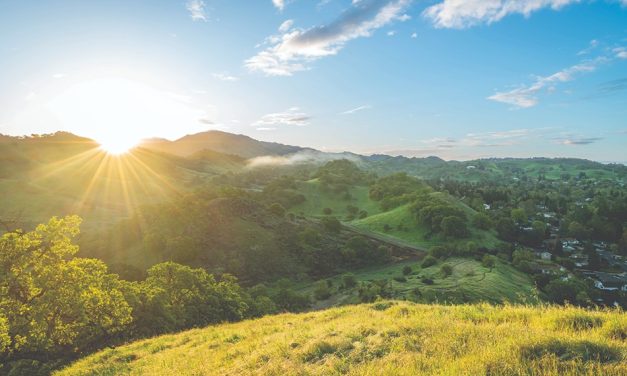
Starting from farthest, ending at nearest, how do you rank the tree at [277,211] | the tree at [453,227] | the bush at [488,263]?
the tree at [277,211] < the tree at [453,227] < the bush at [488,263]

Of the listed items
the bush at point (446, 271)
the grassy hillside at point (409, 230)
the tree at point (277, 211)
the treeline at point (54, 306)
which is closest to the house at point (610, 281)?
the grassy hillside at point (409, 230)

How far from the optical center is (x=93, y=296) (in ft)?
82.4

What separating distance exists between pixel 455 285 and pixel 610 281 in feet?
237

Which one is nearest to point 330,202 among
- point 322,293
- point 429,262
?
point 429,262

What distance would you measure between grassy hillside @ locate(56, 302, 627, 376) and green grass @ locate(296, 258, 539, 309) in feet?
116

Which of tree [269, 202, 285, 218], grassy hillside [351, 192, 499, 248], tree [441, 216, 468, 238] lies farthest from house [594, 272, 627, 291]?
tree [269, 202, 285, 218]

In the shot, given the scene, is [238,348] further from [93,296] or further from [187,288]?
[187,288]

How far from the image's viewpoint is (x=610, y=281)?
105 meters

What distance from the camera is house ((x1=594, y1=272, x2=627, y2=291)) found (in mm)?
98606

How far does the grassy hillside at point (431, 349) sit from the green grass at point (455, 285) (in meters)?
35.4

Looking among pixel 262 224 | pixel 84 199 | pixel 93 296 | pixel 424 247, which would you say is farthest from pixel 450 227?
pixel 84 199

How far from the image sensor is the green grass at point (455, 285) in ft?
194

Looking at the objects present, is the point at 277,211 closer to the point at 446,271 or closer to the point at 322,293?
the point at 322,293

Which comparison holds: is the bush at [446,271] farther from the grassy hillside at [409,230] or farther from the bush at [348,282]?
the grassy hillside at [409,230]
